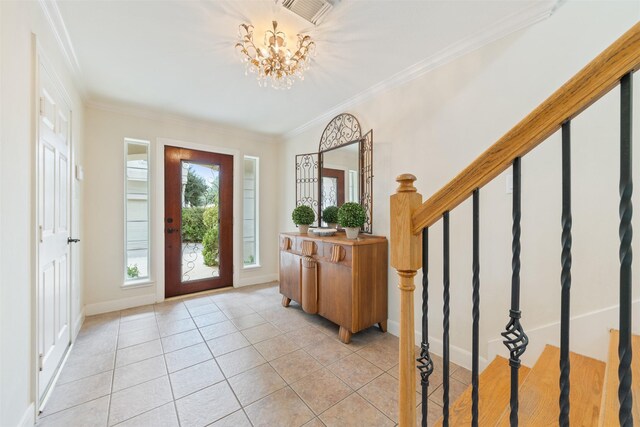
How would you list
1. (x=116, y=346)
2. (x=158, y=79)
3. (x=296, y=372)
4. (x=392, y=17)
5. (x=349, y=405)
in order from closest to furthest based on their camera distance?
(x=349, y=405) < (x=392, y=17) < (x=296, y=372) < (x=116, y=346) < (x=158, y=79)

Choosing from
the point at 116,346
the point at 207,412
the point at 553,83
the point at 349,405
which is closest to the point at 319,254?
the point at 349,405

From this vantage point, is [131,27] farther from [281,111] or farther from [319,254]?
[319,254]

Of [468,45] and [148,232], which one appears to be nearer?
[468,45]

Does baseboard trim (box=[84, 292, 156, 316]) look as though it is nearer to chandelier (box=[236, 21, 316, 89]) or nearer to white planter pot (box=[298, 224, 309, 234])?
white planter pot (box=[298, 224, 309, 234])

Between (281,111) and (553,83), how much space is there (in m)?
2.58

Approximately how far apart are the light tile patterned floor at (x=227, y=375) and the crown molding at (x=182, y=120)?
238 cm

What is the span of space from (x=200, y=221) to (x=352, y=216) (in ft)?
7.69

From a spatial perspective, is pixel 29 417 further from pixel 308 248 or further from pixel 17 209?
pixel 308 248

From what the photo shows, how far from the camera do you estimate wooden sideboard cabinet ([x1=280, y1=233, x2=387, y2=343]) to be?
2293mm

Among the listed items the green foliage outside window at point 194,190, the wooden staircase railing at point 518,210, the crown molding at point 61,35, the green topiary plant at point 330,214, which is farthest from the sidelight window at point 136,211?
the wooden staircase railing at point 518,210

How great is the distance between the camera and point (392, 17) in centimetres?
171

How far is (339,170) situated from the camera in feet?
10.1

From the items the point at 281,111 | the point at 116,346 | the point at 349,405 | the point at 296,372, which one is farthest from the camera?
the point at 281,111

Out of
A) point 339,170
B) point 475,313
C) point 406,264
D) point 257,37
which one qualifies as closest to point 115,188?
point 257,37
